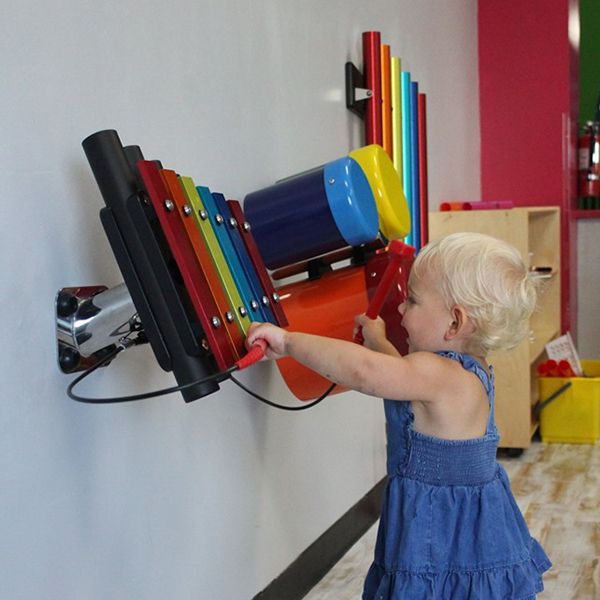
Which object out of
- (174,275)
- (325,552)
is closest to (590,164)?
(325,552)

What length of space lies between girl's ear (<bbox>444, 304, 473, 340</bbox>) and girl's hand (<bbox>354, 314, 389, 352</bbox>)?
15 centimetres

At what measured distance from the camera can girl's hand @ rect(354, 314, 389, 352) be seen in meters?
1.53

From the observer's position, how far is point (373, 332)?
60.9 inches

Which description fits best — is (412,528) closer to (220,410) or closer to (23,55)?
(220,410)

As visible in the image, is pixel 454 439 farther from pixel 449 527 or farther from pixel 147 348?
pixel 147 348

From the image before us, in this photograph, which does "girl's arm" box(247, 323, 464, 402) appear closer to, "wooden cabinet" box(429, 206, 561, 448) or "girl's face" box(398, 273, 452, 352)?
"girl's face" box(398, 273, 452, 352)

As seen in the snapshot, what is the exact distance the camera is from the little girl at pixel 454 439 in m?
1.38

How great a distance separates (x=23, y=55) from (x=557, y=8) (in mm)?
2997

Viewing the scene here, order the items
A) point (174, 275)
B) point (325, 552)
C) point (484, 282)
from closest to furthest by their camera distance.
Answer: point (174, 275) → point (484, 282) → point (325, 552)

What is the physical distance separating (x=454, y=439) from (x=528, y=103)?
2.64 m

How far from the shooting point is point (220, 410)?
5.47ft

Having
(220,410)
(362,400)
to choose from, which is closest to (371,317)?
(220,410)

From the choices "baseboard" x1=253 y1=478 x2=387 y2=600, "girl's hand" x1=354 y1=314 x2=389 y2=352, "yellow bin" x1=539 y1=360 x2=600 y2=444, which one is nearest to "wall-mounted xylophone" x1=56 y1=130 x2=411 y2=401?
"girl's hand" x1=354 y1=314 x2=389 y2=352

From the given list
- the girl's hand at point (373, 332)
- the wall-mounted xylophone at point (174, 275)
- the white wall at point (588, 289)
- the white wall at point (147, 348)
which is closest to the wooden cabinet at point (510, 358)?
the white wall at point (147, 348)
